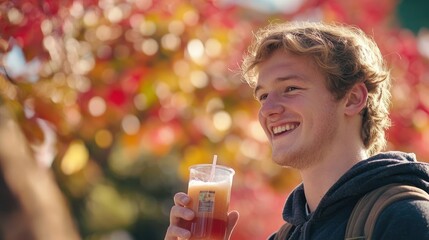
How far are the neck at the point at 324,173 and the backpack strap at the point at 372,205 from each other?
1.06ft

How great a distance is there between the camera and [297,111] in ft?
11.3

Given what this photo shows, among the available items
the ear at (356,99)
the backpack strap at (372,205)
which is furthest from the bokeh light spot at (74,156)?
the backpack strap at (372,205)

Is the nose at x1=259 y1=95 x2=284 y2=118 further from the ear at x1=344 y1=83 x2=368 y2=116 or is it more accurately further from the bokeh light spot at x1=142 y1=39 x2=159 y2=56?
the bokeh light spot at x1=142 y1=39 x2=159 y2=56

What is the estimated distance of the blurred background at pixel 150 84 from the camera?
5590 millimetres

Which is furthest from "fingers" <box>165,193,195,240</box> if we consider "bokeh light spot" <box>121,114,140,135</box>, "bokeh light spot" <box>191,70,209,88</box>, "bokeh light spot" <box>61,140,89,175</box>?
"bokeh light spot" <box>191,70,209,88</box>

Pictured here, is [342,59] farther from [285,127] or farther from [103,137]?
[103,137]

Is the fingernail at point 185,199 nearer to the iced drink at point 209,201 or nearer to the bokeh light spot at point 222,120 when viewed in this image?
the iced drink at point 209,201

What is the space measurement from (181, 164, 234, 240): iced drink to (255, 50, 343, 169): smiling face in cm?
24

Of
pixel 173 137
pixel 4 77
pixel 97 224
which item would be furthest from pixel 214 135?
pixel 97 224

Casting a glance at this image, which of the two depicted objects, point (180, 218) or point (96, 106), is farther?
point (96, 106)

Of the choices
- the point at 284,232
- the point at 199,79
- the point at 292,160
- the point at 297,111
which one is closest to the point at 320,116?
the point at 297,111

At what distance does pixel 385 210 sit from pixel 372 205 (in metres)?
0.08

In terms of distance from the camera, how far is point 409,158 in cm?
330

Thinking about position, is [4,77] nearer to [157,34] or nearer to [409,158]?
[157,34]
